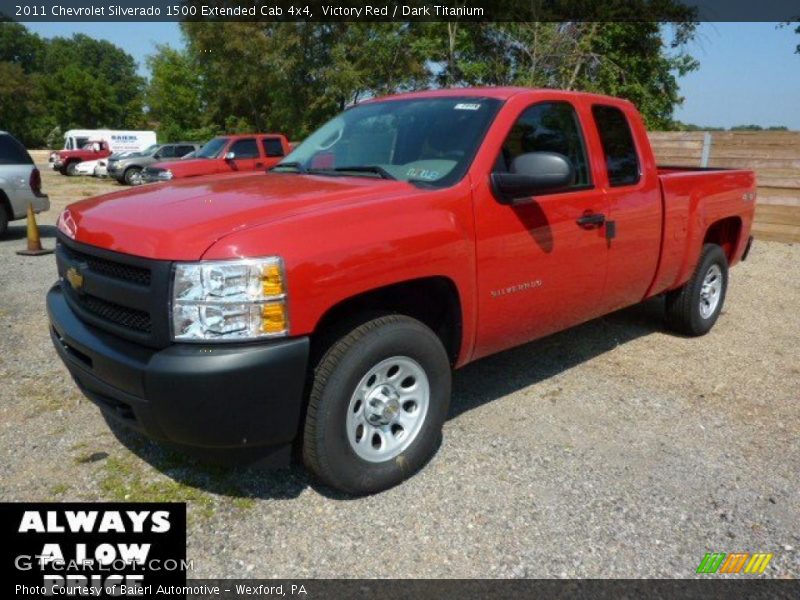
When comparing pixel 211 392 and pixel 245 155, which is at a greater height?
pixel 245 155

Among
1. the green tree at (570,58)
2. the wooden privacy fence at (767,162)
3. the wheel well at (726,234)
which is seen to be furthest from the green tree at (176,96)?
the wheel well at (726,234)

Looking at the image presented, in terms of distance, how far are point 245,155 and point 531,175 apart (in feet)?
47.0

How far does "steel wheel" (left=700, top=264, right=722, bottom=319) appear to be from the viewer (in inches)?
217

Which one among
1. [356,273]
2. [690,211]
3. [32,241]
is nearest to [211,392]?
[356,273]

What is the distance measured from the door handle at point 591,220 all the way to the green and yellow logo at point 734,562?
189 centimetres

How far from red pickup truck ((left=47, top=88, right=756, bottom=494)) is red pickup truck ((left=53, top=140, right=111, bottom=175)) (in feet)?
104

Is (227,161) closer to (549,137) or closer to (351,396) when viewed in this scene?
(549,137)

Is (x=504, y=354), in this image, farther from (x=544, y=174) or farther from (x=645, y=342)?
(x=544, y=174)

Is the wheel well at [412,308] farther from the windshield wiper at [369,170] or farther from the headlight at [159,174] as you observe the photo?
the headlight at [159,174]

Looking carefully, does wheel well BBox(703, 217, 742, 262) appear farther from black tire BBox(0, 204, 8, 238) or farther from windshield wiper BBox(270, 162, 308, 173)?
black tire BBox(0, 204, 8, 238)

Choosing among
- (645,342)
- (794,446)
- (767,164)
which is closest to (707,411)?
(794,446)

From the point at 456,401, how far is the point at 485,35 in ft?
59.8

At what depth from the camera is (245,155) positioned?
1644 cm

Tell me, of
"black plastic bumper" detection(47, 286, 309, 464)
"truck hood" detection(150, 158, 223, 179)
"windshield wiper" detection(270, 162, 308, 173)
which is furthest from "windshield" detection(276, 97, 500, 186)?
"truck hood" detection(150, 158, 223, 179)
